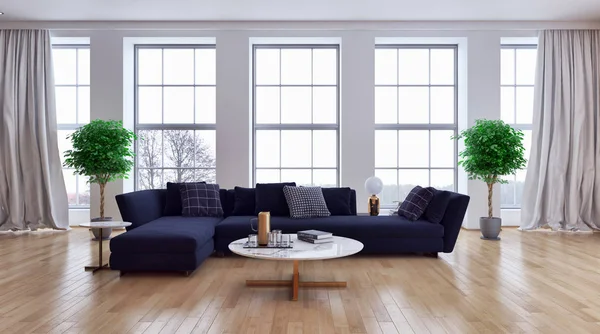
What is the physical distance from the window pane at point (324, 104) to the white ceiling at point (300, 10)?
122cm

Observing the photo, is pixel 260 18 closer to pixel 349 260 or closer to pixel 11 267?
pixel 349 260

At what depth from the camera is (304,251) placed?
3.69 m

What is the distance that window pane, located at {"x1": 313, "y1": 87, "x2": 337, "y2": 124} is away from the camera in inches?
308

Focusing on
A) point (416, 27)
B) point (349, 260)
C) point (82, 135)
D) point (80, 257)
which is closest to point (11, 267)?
point (80, 257)

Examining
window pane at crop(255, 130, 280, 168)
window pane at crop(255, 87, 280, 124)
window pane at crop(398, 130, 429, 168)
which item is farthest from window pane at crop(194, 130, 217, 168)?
window pane at crop(398, 130, 429, 168)

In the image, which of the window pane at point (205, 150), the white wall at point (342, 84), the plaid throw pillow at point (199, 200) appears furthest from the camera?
the window pane at point (205, 150)

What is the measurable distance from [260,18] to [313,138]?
2.15 m

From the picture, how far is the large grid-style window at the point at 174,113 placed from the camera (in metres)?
7.79

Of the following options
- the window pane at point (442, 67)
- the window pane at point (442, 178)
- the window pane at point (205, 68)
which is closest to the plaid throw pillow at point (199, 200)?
the window pane at point (205, 68)

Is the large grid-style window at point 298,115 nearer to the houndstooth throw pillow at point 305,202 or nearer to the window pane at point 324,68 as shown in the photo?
the window pane at point 324,68

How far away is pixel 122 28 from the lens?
7.26 m

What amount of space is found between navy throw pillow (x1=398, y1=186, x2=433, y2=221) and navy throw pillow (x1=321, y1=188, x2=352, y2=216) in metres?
0.75

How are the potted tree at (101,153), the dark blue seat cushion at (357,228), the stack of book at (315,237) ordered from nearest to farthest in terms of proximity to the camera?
1. the stack of book at (315,237)
2. the dark blue seat cushion at (357,228)
3. the potted tree at (101,153)

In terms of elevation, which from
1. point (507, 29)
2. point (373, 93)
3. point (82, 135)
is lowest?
point (82, 135)
